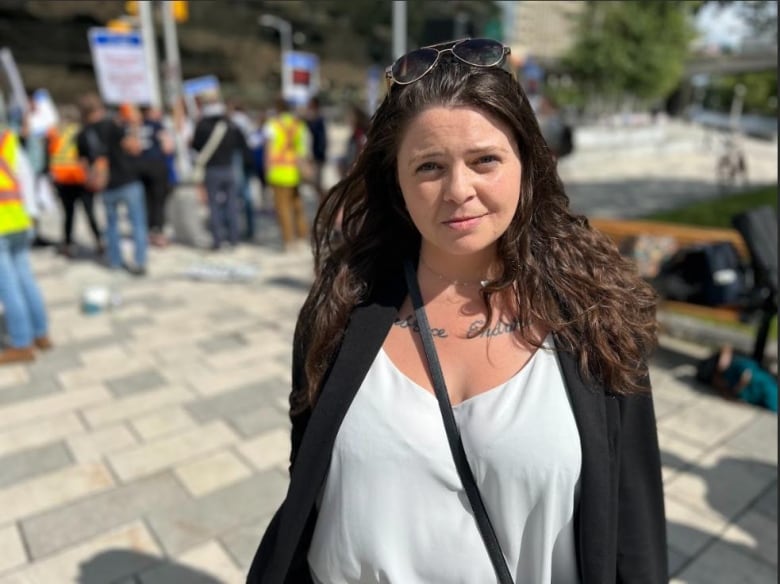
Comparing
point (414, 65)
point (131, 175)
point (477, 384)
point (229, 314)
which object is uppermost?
point (414, 65)

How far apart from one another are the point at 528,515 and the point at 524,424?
20cm

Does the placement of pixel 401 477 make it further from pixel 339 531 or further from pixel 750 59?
pixel 750 59

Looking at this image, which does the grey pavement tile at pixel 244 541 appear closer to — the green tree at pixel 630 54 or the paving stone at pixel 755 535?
the paving stone at pixel 755 535

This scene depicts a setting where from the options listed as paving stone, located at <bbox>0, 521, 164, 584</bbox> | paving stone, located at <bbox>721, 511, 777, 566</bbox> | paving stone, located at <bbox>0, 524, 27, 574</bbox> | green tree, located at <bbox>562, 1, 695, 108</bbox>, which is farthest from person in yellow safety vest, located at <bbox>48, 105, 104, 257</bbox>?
green tree, located at <bbox>562, 1, 695, 108</bbox>

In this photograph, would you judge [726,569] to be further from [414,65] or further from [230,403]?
[230,403]

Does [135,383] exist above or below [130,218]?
below

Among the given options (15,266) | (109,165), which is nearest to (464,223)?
(15,266)

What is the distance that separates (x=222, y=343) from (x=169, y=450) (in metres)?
1.77

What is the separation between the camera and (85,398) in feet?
13.9

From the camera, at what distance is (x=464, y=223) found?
1.21 metres

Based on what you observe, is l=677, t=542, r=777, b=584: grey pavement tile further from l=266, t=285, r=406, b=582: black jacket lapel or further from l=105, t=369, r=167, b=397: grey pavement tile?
l=105, t=369, r=167, b=397: grey pavement tile

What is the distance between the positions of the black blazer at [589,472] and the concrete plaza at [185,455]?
1.58 m

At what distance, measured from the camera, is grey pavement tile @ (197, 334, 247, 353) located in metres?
5.15

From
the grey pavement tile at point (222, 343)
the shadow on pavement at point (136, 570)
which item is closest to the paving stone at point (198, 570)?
the shadow on pavement at point (136, 570)
